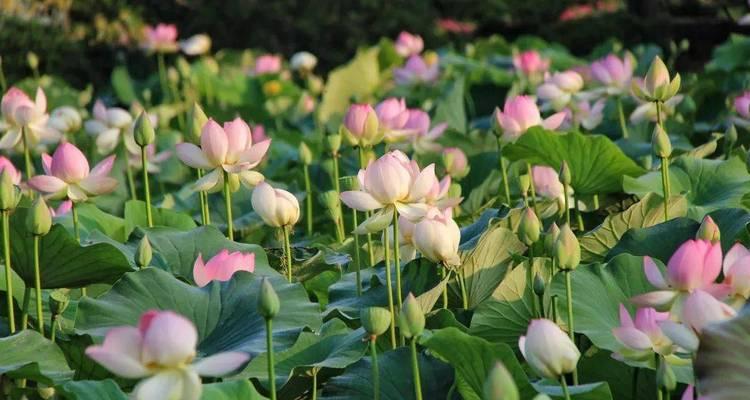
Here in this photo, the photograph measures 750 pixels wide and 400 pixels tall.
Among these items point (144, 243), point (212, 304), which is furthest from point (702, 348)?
point (144, 243)

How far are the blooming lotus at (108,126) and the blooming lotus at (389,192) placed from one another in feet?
5.22

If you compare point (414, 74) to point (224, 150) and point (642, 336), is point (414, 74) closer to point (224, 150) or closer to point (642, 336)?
point (224, 150)

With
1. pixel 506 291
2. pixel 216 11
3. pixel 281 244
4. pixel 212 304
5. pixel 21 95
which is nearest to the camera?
pixel 212 304

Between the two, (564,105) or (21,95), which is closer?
(21,95)

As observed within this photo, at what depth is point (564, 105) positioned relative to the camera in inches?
121

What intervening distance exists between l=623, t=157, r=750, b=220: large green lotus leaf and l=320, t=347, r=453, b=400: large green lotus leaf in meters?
0.83

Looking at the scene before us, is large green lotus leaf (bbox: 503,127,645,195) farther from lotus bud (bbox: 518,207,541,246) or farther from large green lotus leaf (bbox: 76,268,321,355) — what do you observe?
large green lotus leaf (bbox: 76,268,321,355)

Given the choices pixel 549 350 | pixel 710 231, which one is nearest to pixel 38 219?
pixel 549 350

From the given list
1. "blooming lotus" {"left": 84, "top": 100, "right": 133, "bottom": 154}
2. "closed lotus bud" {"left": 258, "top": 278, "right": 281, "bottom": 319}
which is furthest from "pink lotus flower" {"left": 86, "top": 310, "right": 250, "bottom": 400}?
"blooming lotus" {"left": 84, "top": 100, "right": 133, "bottom": 154}

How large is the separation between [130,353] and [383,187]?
0.59m

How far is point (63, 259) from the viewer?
1879 mm

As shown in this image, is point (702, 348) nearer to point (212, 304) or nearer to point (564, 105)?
point (212, 304)

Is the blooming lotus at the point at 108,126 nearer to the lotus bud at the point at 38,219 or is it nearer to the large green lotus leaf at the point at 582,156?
the large green lotus leaf at the point at 582,156

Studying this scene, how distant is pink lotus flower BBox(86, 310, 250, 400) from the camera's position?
1167 millimetres
